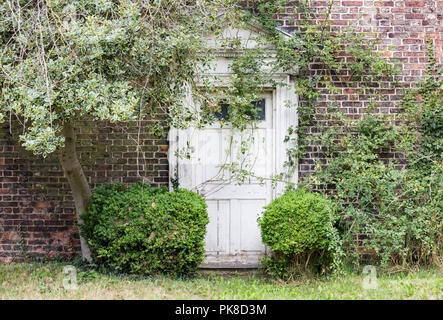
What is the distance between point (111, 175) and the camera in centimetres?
594

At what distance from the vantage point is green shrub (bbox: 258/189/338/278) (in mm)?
4938

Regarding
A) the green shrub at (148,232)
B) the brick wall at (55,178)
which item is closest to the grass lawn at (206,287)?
the green shrub at (148,232)

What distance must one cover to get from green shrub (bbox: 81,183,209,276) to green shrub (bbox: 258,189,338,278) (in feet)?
2.95

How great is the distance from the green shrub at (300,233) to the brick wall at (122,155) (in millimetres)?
924

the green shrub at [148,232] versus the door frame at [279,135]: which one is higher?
the door frame at [279,135]

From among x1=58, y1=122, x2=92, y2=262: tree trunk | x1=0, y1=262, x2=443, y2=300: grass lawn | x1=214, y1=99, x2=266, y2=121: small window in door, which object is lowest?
x1=0, y1=262, x2=443, y2=300: grass lawn

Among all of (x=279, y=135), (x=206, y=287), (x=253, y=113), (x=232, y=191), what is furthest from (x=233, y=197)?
(x=206, y=287)

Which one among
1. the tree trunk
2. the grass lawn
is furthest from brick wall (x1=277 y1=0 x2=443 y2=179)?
the tree trunk

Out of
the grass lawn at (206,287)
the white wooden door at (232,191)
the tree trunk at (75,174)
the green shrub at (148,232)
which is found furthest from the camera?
the white wooden door at (232,191)

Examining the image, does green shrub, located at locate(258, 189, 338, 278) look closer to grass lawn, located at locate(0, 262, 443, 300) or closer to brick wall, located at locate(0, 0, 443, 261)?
grass lawn, located at locate(0, 262, 443, 300)

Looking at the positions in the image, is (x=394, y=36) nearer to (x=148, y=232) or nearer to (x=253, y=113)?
(x=253, y=113)

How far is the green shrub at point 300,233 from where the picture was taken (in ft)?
16.2

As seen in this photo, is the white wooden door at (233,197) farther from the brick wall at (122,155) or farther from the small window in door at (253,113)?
the brick wall at (122,155)

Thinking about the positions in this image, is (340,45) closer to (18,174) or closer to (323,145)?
(323,145)
